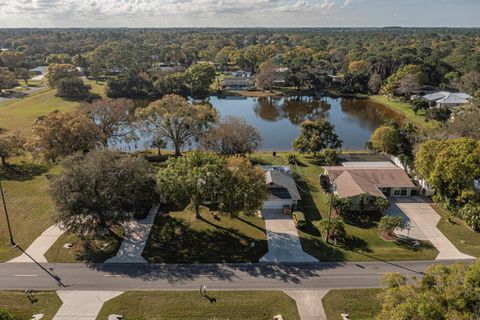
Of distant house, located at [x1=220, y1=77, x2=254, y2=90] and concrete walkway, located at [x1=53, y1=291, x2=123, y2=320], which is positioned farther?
distant house, located at [x1=220, y1=77, x2=254, y2=90]

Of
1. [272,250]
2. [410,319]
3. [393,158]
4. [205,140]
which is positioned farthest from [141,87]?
[410,319]

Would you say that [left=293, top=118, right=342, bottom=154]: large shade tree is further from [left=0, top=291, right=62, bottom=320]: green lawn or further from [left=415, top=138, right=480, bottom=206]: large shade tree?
[left=0, top=291, right=62, bottom=320]: green lawn

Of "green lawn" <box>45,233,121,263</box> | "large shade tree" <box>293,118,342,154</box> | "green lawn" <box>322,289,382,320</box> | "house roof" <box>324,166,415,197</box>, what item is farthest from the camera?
"large shade tree" <box>293,118,342,154</box>

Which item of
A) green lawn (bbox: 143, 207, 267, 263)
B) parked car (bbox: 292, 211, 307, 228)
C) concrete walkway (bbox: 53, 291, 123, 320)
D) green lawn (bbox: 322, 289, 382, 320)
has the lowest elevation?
green lawn (bbox: 322, 289, 382, 320)

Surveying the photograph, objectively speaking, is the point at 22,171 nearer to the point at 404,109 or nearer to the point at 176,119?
the point at 176,119

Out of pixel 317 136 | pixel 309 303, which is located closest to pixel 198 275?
pixel 309 303

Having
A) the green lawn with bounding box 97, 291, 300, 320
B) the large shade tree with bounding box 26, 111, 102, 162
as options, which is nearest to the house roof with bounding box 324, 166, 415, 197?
the green lawn with bounding box 97, 291, 300, 320

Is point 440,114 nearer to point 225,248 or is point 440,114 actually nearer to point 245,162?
point 245,162
